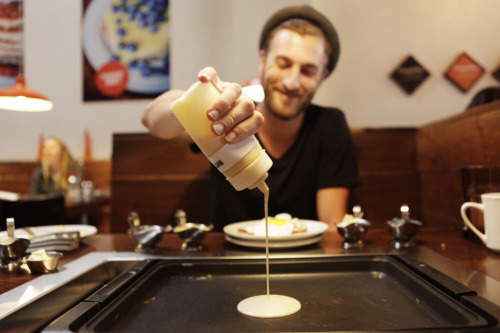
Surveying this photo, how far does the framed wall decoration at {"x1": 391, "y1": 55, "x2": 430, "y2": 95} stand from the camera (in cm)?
255

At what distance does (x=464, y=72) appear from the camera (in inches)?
98.7

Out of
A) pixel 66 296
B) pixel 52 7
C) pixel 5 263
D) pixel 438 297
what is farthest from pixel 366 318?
pixel 52 7

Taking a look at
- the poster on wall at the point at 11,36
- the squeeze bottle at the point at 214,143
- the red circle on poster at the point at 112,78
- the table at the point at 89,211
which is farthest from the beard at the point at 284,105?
the poster on wall at the point at 11,36

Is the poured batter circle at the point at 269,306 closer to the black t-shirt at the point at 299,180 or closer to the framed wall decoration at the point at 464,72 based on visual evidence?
the black t-shirt at the point at 299,180

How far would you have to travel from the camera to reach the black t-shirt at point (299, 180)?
1.75m

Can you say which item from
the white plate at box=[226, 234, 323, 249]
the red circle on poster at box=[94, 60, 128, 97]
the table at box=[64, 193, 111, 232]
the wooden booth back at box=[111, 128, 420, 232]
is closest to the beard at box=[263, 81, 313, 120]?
the wooden booth back at box=[111, 128, 420, 232]

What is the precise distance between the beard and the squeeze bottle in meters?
1.14

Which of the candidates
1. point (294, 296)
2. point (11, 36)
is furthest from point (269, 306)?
point (11, 36)

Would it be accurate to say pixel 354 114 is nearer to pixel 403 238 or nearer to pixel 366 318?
pixel 403 238

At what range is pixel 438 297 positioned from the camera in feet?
1.94

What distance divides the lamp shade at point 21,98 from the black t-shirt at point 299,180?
4.72ft

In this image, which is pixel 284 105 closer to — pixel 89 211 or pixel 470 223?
pixel 470 223

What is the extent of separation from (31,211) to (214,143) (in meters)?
2.16

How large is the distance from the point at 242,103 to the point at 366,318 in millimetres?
409
